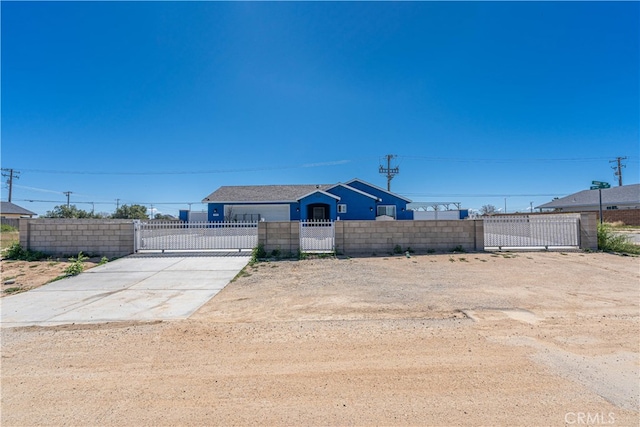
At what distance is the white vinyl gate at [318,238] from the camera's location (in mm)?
11031

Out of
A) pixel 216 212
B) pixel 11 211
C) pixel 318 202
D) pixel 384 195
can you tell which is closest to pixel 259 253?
pixel 318 202

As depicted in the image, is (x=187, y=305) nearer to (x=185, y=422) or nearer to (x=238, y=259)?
(x=185, y=422)

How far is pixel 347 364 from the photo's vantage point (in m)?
3.19

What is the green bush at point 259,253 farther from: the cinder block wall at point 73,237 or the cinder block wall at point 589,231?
the cinder block wall at point 589,231

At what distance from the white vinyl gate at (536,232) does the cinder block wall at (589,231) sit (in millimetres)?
151

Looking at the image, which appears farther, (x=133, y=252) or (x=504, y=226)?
(x=504, y=226)

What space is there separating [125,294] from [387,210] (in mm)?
24440

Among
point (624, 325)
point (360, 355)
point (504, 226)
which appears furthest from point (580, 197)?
point (360, 355)

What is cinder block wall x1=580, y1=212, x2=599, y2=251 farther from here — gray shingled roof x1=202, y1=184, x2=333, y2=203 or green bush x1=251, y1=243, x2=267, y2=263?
A: gray shingled roof x1=202, y1=184, x2=333, y2=203

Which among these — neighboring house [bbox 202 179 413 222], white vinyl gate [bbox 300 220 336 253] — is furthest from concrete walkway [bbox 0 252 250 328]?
neighboring house [bbox 202 179 413 222]

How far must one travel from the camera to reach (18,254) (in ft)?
34.1

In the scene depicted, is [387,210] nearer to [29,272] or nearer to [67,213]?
[29,272]

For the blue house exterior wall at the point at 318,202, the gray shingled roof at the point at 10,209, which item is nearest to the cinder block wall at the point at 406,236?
the blue house exterior wall at the point at 318,202

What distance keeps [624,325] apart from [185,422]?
5.96 metres
